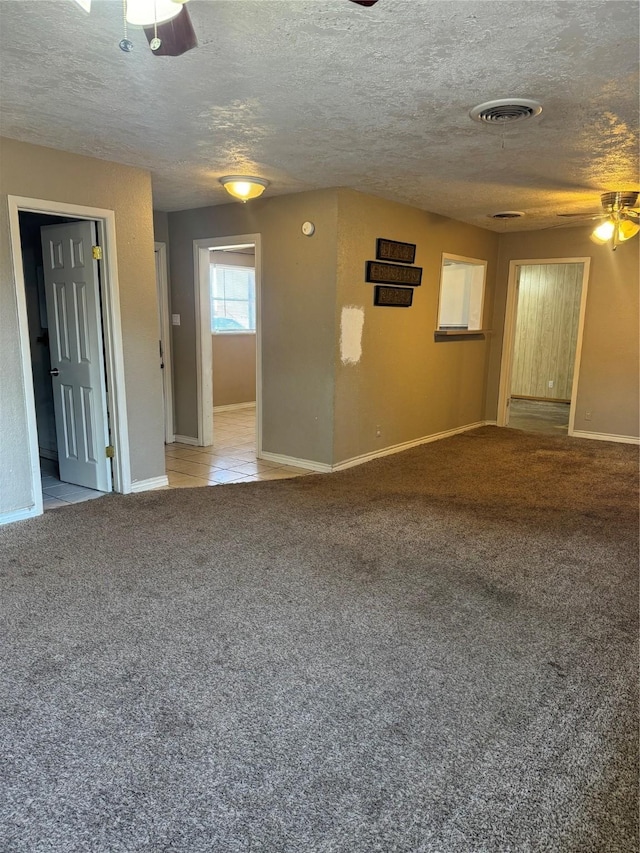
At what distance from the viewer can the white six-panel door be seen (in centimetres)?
393

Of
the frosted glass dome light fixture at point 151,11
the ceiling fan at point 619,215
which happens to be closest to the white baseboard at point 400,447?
the ceiling fan at point 619,215

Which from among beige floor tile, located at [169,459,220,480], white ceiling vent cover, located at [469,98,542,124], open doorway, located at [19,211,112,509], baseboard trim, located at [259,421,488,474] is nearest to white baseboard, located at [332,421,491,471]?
baseboard trim, located at [259,421,488,474]

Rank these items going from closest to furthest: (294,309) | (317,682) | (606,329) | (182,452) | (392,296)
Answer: (317,682)
(294,309)
(392,296)
(182,452)
(606,329)

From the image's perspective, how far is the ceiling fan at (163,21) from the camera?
1.56 metres

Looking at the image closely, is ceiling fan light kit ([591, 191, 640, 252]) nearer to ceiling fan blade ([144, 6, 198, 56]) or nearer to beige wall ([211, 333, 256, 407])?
ceiling fan blade ([144, 6, 198, 56])

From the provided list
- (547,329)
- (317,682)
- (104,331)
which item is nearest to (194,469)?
(104,331)

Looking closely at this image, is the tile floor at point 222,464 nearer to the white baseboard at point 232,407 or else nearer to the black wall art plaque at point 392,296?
the white baseboard at point 232,407

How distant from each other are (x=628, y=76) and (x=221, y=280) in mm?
5962

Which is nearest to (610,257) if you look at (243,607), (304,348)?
(304,348)

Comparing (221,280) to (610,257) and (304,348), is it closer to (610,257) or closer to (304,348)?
(304,348)

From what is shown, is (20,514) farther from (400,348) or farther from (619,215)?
(619,215)

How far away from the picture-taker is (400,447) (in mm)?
5762

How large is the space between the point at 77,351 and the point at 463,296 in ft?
15.6

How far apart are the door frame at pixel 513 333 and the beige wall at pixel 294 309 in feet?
10.8
